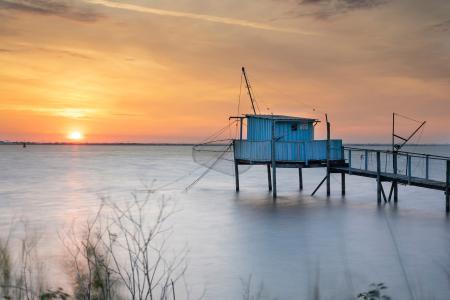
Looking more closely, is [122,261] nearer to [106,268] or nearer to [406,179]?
[106,268]

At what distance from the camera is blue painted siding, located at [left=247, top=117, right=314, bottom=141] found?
3516cm

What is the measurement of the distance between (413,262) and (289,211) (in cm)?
1349

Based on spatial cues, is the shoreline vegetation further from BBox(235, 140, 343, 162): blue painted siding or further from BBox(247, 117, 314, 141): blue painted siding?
BBox(247, 117, 314, 141): blue painted siding

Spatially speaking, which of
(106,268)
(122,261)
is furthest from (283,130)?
(106,268)

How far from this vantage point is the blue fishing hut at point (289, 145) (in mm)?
34438

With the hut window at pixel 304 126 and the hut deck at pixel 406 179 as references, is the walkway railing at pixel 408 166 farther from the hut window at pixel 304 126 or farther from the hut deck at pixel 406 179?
the hut window at pixel 304 126

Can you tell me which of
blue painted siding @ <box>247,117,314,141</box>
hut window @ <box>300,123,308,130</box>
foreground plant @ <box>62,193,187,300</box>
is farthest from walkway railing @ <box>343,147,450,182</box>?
foreground plant @ <box>62,193,187,300</box>

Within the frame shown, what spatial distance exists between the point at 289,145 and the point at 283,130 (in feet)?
4.18

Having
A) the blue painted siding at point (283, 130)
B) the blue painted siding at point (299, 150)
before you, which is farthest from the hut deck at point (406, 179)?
the blue painted siding at point (283, 130)

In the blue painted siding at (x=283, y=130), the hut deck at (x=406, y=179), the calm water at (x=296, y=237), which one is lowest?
the calm water at (x=296, y=237)

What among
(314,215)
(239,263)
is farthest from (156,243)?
(314,215)

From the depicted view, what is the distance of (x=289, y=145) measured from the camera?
34594mm

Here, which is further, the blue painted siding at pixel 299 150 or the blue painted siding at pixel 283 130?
the blue painted siding at pixel 283 130

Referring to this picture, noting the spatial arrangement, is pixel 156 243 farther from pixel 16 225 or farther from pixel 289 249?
pixel 16 225
